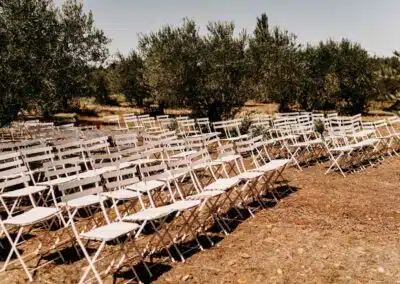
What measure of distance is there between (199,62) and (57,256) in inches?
553

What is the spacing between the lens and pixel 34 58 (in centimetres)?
1385

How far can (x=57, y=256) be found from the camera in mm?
5836

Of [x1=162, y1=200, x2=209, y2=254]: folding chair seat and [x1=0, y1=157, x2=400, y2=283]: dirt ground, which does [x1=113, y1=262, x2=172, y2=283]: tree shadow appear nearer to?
[x1=0, y1=157, x2=400, y2=283]: dirt ground

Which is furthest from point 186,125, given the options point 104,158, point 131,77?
point 131,77

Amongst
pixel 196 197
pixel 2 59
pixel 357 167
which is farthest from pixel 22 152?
pixel 357 167

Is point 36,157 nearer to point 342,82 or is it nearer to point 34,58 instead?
point 34,58

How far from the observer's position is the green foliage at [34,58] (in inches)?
504

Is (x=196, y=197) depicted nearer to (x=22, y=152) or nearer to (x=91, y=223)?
(x=91, y=223)

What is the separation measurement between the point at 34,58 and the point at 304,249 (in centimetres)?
1097

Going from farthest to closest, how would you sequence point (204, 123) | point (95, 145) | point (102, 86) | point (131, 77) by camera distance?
point (102, 86)
point (131, 77)
point (204, 123)
point (95, 145)

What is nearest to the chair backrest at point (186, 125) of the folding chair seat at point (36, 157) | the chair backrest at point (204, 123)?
the chair backrest at point (204, 123)

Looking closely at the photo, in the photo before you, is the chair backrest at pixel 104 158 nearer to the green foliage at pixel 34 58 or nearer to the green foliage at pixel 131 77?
the green foliage at pixel 34 58

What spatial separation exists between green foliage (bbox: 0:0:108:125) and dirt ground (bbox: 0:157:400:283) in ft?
27.9

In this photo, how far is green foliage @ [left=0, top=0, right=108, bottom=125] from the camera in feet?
42.0
